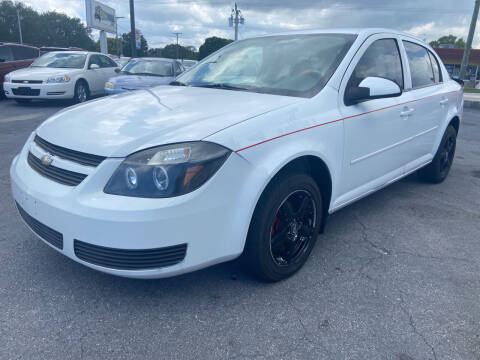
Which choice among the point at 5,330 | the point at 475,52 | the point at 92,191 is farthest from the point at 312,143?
the point at 475,52

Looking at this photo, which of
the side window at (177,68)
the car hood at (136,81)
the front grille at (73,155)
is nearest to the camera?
the front grille at (73,155)

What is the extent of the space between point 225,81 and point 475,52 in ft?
181

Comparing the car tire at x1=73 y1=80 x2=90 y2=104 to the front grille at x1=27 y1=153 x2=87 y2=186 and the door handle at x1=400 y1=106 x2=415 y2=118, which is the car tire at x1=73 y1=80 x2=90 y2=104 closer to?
the front grille at x1=27 y1=153 x2=87 y2=186

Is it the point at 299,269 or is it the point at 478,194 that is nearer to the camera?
the point at 299,269

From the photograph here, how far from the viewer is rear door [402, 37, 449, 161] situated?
368 centimetres

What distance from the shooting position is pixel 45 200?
2.11 m

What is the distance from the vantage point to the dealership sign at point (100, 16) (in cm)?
2573

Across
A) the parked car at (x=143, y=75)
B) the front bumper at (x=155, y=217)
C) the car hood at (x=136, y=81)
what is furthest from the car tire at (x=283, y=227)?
the car hood at (x=136, y=81)

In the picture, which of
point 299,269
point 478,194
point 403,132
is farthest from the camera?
point 478,194

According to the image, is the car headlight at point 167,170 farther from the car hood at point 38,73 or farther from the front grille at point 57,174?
the car hood at point 38,73

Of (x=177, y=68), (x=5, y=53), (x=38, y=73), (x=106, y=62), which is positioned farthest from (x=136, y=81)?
(x=5, y=53)

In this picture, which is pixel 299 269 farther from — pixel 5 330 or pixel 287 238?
pixel 5 330

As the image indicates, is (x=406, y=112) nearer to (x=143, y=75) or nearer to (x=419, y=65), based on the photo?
(x=419, y=65)

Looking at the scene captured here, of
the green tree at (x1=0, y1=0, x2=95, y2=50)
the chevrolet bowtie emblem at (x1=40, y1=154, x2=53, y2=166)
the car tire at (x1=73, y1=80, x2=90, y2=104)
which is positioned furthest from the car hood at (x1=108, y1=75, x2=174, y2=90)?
the green tree at (x1=0, y1=0, x2=95, y2=50)
